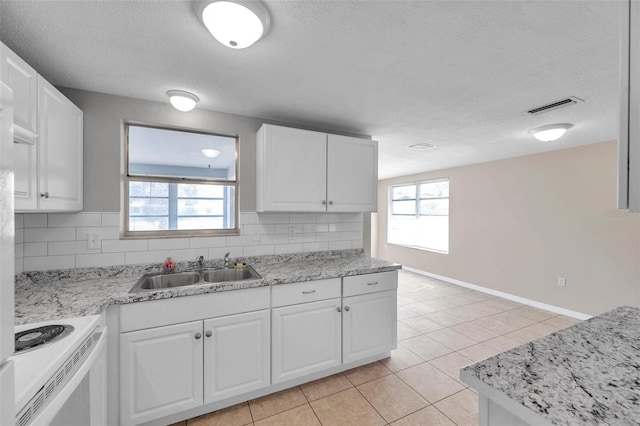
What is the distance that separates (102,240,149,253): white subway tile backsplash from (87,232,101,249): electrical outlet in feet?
0.12

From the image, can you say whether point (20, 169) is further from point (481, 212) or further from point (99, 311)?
point (481, 212)

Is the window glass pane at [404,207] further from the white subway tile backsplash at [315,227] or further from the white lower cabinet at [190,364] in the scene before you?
the white lower cabinet at [190,364]

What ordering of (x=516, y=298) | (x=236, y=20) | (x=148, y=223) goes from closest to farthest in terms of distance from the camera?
1. (x=236, y=20)
2. (x=148, y=223)
3. (x=516, y=298)

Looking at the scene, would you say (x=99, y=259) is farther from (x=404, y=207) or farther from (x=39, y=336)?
(x=404, y=207)

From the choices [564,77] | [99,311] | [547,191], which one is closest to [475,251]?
[547,191]

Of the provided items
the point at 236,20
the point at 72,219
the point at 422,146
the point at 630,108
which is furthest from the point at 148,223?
the point at 422,146

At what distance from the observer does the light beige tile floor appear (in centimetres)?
182

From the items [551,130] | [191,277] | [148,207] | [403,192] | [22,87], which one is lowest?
[191,277]

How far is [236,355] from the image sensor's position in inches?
73.0

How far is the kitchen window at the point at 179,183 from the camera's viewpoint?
226cm

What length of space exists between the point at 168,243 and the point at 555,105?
3.47 m

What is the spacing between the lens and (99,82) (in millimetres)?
1896

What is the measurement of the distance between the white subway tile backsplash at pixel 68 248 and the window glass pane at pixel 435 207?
5.49 m

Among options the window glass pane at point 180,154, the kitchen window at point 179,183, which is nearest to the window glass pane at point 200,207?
the kitchen window at point 179,183
